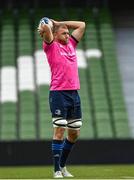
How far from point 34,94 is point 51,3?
4.57 m

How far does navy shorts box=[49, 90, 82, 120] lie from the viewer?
795 centimetres

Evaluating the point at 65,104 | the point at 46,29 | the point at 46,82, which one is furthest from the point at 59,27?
the point at 46,82

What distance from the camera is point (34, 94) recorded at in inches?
725

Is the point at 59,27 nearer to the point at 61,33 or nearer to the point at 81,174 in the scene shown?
the point at 61,33

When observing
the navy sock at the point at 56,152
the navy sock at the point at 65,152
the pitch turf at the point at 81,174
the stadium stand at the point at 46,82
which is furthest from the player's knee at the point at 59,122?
the stadium stand at the point at 46,82

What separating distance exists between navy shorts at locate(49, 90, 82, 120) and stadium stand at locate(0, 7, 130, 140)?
7.24 metres

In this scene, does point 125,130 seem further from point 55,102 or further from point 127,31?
point 55,102

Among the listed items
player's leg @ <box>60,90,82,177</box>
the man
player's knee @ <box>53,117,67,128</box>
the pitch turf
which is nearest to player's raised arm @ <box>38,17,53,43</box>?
the man

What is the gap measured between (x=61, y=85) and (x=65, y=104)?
0.81 feet

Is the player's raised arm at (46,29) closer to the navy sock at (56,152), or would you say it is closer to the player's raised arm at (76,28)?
the player's raised arm at (76,28)

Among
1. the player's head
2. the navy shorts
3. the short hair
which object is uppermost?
the short hair

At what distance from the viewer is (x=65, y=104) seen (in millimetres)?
8008

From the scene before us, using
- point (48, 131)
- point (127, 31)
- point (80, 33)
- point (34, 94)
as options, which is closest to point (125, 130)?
point (48, 131)

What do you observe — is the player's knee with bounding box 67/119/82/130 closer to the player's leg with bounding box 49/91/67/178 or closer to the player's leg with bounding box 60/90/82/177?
the player's leg with bounding box 60/90/82/177
